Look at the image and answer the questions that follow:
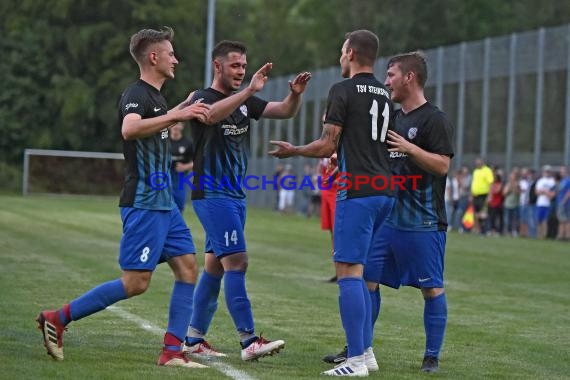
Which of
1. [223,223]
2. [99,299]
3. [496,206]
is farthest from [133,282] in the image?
[496,206]

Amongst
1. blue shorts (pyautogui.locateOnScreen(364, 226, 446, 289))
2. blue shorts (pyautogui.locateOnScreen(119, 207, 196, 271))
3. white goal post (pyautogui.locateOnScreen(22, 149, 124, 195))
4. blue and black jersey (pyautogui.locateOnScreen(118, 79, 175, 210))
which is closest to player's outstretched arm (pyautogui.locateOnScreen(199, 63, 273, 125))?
blue and black jersey (pyautogui.locateOnScreen(118, 79, 175, 210))

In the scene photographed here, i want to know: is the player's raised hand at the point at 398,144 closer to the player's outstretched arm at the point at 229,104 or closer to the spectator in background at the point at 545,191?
the player's outstretched arm at the point at 229,104

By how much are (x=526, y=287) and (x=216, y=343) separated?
7.76m

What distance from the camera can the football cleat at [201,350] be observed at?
9328 mm

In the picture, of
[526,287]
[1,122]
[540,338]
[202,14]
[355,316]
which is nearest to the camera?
[355,316]

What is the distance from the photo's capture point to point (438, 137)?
343 inches

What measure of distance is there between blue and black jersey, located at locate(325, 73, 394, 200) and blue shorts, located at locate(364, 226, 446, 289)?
47 centimetres

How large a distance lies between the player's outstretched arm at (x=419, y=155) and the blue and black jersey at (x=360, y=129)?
112 mm

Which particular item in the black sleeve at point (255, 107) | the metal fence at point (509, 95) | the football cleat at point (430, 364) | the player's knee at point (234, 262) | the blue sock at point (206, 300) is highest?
the metal fence at point (509, 95)

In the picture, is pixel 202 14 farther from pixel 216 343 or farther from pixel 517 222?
pixel 216 343

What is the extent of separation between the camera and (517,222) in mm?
34438

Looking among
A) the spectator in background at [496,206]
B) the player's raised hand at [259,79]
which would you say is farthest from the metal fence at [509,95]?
the player's raised hand at [259,79]

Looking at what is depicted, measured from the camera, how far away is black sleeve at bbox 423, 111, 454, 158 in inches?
342

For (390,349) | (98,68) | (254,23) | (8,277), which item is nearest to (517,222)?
(8,277)
